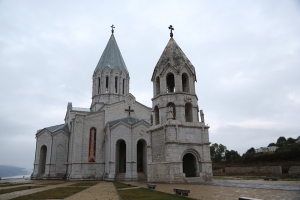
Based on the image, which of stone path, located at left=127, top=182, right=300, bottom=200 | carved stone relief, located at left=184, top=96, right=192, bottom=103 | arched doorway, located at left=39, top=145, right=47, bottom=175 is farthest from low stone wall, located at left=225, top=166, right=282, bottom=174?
arched doorway, located at left=39, top=145, right=47, bottom=175

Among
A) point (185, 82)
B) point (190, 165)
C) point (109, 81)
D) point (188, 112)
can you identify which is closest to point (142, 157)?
point (190, 165)

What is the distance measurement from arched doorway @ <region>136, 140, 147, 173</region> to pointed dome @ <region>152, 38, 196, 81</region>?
9688mm

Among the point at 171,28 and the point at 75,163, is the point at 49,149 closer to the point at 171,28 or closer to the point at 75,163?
the point at 75,163

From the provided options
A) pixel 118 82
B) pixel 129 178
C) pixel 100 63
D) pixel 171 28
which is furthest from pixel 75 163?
pixel 171 28

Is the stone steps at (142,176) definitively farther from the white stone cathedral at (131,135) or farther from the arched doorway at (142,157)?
the arched doorway at (142,157)

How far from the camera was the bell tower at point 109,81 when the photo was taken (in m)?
32.5

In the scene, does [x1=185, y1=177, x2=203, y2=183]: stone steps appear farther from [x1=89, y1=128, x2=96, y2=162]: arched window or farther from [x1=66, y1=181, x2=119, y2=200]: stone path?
[x1=89, y1=128, x2=96, y2=162]: arched window

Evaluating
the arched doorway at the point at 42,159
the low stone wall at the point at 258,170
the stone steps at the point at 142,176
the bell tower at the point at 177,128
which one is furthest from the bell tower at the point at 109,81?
the low stone wall at the point at 258,170

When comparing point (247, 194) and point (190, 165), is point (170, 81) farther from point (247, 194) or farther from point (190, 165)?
point (247, 194)

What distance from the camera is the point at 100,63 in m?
34.9

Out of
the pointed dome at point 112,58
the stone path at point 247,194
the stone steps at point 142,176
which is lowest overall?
the stone steps at point 142,176

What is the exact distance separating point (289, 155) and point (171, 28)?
27.5 meters

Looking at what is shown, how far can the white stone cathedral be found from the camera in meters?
18.5

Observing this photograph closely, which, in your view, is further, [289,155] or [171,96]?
[289,155]
